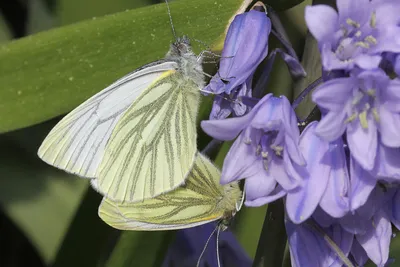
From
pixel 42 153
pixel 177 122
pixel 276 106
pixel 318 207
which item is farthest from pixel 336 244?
pixel 42 153

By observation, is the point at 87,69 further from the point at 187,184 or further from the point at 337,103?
the point at 337,103


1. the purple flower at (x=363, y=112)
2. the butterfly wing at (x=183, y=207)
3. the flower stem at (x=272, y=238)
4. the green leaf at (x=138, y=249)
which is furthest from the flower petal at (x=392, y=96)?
the green leaf at (x=138, y=249)

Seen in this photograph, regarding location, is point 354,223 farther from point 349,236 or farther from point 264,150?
point 264,150

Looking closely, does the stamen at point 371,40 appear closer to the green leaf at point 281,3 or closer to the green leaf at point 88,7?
the green leaf at point 281,3

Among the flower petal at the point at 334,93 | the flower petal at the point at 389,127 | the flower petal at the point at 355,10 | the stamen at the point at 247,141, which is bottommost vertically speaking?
the stamen at the point at 247,141

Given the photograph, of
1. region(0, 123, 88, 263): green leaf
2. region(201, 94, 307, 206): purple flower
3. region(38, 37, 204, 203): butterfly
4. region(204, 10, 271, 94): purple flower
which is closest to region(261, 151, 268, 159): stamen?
region(201, 94, 307, 206): purple flower

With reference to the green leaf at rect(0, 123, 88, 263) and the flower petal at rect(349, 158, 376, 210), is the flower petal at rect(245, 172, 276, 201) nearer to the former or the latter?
Result: the flower petal at rect(349, 158, 376, 210)

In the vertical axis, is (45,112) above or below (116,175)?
above
